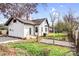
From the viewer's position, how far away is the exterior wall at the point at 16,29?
198 cm

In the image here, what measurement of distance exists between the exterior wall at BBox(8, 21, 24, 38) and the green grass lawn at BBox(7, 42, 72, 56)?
91mm

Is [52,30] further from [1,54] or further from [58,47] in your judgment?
[1,54]

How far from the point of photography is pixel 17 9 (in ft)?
6.42

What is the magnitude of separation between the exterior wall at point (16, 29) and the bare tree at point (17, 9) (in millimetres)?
83

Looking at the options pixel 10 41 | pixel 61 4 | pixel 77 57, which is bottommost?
pixel 77 57

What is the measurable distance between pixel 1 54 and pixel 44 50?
38 cm

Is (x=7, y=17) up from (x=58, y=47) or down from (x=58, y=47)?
up

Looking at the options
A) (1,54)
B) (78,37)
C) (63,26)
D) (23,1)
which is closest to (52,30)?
(63,26)

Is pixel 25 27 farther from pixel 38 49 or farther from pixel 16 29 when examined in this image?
pixel 38 49

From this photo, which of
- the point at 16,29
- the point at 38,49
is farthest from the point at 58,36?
the point at 16,29

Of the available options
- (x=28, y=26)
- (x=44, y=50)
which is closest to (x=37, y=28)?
(x=28, y=26)

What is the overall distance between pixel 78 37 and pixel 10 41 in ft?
2.03

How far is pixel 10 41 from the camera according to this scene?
78.3 inches

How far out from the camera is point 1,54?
6.32 ft
